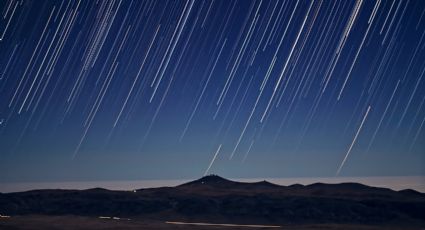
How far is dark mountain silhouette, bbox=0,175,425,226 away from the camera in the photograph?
249 feet

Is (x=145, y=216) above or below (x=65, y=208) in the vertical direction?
above

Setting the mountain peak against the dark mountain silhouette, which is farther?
the mountain peak

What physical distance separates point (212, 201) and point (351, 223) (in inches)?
1228

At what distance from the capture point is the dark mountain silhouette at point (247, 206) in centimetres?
7581

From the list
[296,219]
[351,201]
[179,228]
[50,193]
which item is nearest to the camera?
[179,228]

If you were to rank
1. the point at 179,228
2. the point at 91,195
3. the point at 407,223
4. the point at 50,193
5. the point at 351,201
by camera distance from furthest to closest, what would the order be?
the point at 50,193 < the point at 91,195 < the point at 351,201 < the point at 407,223 < the point at 179,228

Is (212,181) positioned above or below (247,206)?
below

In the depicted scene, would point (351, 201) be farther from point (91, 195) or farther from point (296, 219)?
point (91, 195)

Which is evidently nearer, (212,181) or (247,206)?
(247,206)

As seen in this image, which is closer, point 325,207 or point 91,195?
point 325,207

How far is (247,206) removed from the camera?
87250 mm

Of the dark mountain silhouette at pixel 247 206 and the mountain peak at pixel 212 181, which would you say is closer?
the dark mountain silhouette at pixel 247 206

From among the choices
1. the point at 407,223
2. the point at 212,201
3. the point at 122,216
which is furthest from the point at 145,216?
the point at 407,223

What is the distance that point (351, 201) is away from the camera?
8394 centimetres
